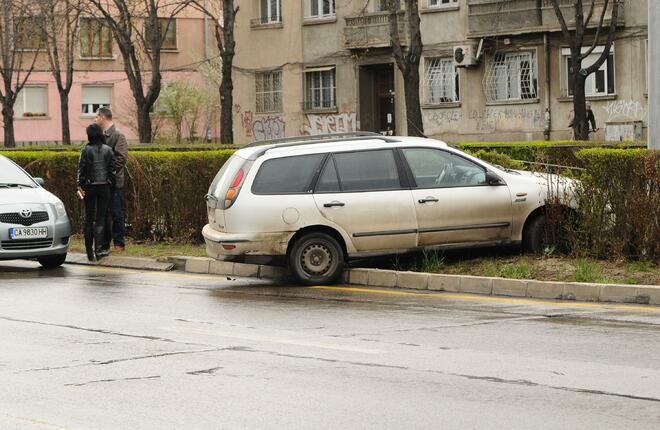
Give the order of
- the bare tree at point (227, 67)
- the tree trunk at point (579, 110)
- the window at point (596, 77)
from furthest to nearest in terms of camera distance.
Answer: the window at point (596, 77) < the tree trunk at point (579, 110) < the bare tree at point (227, 67)

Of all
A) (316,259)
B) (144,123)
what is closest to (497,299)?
(316,259)

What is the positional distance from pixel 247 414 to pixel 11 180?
11.9 metres

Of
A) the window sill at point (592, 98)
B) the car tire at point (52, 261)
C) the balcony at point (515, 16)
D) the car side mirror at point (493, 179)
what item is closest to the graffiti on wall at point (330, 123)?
the balcony at point (515, 16)

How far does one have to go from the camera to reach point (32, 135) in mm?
66750

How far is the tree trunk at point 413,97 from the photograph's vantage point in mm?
34781

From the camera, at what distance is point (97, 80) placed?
225 feet

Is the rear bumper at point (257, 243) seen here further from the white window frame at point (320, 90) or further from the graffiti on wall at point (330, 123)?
the white window frame at point (320, 90)

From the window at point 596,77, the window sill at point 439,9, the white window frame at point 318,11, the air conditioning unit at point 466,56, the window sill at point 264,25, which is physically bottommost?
the window at point 596,77

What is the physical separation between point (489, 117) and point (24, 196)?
27127 millimetres

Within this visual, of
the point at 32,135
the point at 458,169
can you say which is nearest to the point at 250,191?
the point at 458,169

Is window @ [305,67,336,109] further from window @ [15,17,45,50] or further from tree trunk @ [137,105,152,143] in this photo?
window @ [15,17,45,50]

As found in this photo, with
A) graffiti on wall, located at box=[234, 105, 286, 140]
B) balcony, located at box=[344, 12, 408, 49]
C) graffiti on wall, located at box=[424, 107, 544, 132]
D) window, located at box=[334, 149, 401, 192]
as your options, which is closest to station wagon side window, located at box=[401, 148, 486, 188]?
window, located at box=[334, 149, 401, 192]

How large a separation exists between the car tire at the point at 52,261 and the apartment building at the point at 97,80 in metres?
48.6

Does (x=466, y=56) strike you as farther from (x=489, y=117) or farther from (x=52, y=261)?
(x=52, y=261)
